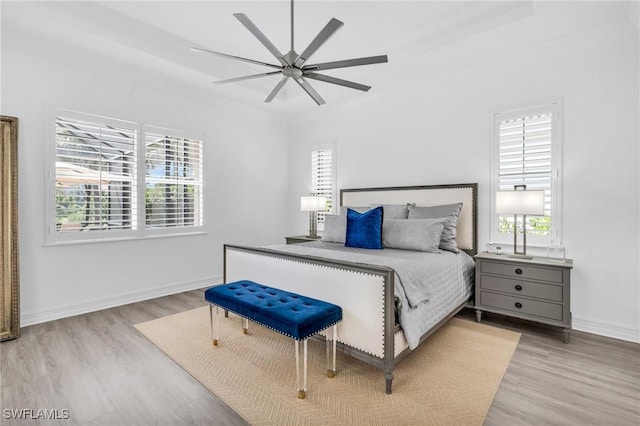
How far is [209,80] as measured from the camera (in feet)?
13.6

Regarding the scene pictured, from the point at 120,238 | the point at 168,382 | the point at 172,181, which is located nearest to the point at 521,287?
the point at 168,382

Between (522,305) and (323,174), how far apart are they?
11.2ft

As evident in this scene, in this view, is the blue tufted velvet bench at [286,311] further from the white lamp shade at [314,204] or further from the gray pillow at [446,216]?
the white lamp shade at [314,204]

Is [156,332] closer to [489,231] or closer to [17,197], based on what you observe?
[17,197]

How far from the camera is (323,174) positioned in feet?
17.8

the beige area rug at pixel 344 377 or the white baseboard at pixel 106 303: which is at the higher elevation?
the white baseboard at pixel 106 303

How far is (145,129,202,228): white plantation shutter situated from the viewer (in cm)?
415

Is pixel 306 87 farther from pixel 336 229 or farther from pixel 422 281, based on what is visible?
pixel 422 281

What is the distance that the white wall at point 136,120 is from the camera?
322cm

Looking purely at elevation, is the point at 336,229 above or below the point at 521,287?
above

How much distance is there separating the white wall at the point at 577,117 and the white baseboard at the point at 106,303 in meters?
3.79

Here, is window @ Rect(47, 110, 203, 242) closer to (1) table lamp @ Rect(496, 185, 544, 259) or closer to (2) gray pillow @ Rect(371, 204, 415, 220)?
(2) gray pillow @ Rect(371, 204, 415, 220)

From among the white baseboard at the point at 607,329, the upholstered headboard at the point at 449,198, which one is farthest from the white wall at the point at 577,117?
the upholstered headboard at the point at 449,198

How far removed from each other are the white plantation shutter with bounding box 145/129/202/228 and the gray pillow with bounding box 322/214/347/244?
80.3 inches
